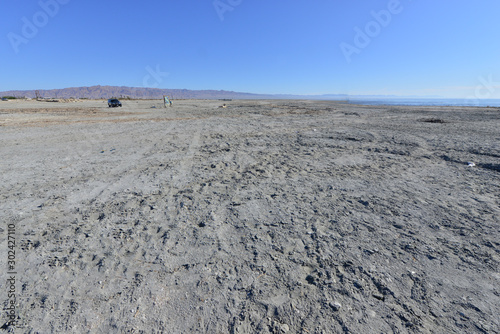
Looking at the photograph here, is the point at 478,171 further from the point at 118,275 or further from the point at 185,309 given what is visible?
the point at 118,275

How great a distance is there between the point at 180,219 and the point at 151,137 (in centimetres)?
693

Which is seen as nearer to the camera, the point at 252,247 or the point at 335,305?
the point at 335,305

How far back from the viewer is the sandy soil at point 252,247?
1.87m

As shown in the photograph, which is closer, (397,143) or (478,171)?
(478,171)

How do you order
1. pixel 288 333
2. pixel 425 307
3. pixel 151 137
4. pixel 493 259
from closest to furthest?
pixel 288 333, pixel 425 307, pixel 493 259, pixel 151 137

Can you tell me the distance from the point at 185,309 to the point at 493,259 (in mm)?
3035

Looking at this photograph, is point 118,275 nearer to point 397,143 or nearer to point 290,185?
point 290,185

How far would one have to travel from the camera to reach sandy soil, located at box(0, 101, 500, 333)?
1.87 m

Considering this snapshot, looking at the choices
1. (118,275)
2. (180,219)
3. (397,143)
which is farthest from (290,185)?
(397,143)

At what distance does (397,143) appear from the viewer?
316 inches

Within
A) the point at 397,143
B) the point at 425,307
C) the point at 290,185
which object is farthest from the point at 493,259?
the point at 397,143

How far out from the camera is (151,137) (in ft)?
30.5

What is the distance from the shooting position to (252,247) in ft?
8.83

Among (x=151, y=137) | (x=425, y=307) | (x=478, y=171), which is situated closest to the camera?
(x=425, y=307)
